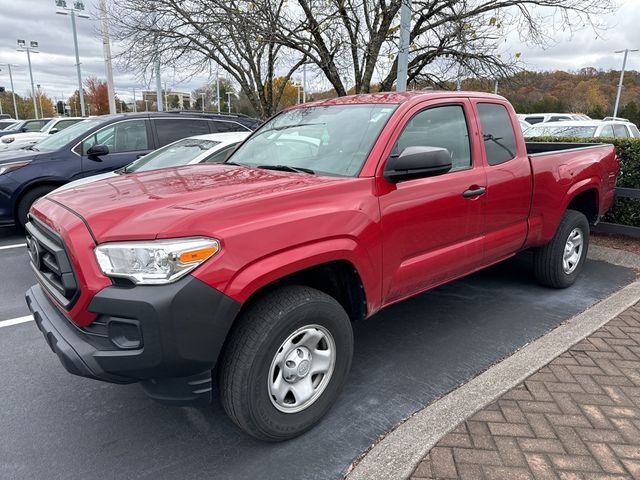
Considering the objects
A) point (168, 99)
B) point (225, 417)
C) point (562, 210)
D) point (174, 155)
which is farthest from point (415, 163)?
point (168, 99)

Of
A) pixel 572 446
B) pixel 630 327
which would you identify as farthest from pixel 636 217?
pixel 572 446

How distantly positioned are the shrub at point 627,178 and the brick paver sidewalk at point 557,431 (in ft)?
13.0

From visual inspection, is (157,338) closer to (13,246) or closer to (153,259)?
(153,259)

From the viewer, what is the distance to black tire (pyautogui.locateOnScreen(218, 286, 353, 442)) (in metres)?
2.29

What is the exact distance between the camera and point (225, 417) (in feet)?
9.32

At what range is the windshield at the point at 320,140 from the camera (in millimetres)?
3082

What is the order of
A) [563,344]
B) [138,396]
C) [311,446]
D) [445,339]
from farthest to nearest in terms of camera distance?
[445,339], [563,344], [138,396], [311,446]

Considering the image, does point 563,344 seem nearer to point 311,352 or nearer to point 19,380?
point 311,352

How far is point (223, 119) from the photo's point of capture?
854cm

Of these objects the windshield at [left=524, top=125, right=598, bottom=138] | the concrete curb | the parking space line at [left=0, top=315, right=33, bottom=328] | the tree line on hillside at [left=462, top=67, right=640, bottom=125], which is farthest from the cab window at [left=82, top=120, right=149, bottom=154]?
the tree line on hillside at [left=462, top=67, right=640, bottom=125]

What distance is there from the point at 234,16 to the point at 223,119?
→ 5.67 ft

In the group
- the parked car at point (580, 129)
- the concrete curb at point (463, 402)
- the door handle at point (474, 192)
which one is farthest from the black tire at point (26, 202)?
the parked car at point (580, 129)

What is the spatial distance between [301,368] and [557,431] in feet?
4.67

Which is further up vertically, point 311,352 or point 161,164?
point 161,164
